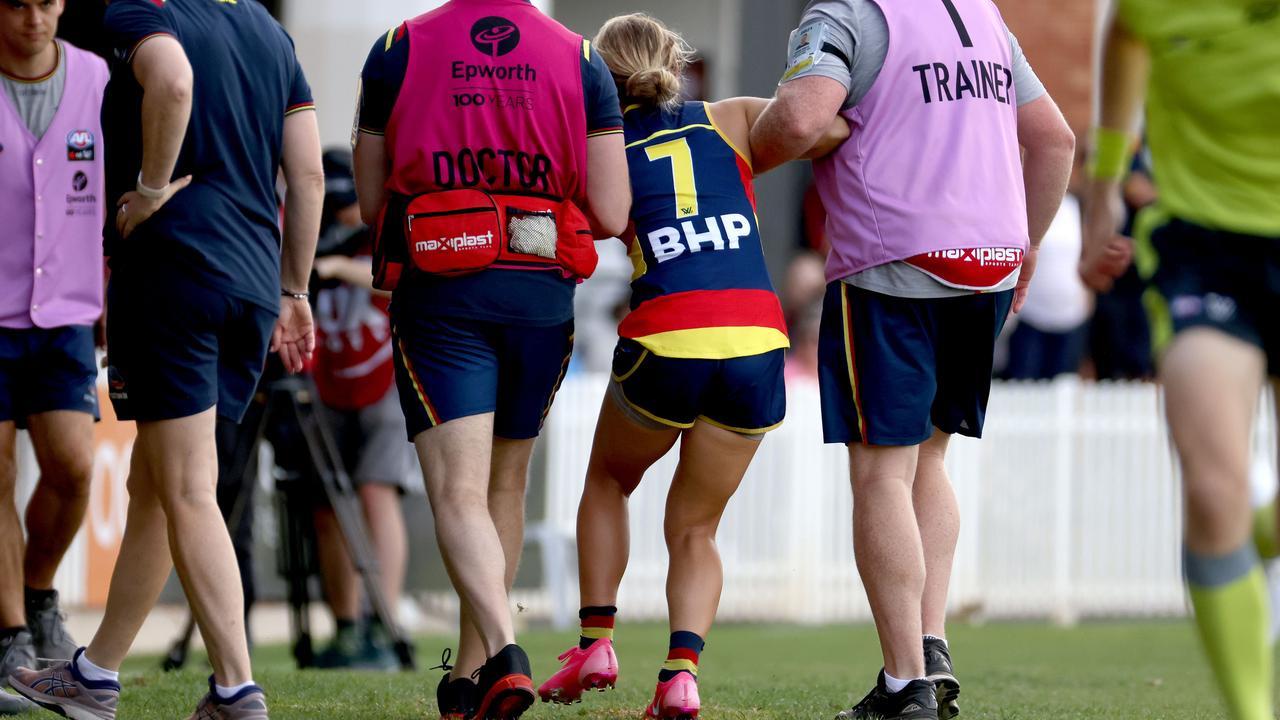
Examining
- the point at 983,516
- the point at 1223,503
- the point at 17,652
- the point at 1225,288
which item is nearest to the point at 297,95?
the point at 17,652

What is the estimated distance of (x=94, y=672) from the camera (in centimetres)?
506

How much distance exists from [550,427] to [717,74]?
20.6 feet

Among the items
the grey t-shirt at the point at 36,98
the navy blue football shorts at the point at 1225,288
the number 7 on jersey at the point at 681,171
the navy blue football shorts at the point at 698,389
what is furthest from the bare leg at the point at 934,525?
the grey t-shirt at the point at 36,98

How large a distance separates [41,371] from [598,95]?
229 centimetres

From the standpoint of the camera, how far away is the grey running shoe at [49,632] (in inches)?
250

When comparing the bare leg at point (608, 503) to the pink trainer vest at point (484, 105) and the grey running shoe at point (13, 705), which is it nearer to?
the pink trainer vest at point (484, 105)

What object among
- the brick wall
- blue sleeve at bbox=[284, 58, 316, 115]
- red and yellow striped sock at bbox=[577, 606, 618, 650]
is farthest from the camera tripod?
the brick wall

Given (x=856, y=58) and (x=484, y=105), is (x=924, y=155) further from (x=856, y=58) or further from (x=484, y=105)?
(x=484, y=105)

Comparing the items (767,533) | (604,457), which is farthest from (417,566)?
(604,457)

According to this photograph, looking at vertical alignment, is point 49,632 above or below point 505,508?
below

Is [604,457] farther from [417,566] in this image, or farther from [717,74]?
[717,74]

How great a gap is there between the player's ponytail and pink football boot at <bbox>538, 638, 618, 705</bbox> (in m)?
1.64

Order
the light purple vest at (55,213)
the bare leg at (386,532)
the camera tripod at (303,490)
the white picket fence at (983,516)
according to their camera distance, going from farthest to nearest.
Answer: the white picket fence at (983,516) → the bare leg at (386,532) → the camera tripod at (303,490) → the light purple vest at (55,213)

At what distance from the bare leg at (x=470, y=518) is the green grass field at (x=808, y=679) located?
0.68 meters
